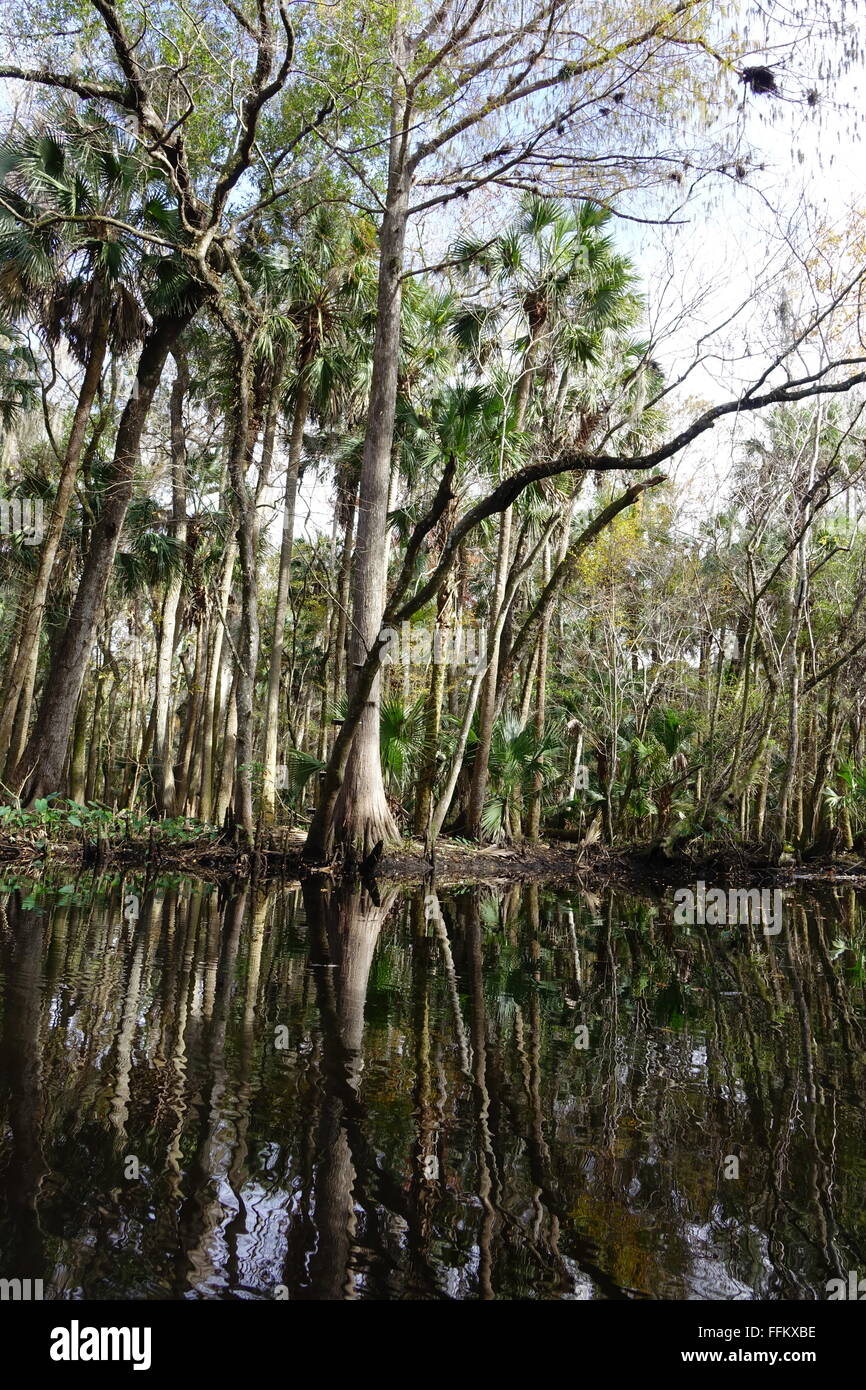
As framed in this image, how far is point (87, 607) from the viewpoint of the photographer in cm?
1548

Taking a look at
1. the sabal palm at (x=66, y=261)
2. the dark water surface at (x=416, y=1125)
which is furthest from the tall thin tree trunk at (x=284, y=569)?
the dark water surface at (x=416, y=1125)

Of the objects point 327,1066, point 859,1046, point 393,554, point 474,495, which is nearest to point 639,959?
point 859,1046

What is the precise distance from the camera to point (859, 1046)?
513 centimetres

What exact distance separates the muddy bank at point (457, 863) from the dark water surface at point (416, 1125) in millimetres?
6000

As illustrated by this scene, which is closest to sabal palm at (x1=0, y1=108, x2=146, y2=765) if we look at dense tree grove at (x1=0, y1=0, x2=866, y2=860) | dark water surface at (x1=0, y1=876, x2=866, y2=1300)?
dense tree grove at (x1=0, y1=0, x2=866, y2=860)

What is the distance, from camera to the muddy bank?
13203mm

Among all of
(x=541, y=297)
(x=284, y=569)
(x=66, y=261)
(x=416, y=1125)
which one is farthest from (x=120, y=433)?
(x=416, y=1125)

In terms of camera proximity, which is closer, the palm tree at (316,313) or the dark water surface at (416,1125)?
the dark water surface at (416,1125)

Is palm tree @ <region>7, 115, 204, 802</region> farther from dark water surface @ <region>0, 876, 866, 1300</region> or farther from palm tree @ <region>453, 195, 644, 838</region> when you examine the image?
dark water surface @ <region>0, 876, 866, 1300</region>

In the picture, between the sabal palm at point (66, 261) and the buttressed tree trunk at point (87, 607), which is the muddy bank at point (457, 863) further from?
the sabal palm at point (66, 261)

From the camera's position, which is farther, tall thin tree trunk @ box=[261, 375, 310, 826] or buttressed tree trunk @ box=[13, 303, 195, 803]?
tall thin tree trunk @ box=[261, 375, 310, 826]

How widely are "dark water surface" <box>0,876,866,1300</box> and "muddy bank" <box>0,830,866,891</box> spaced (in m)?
6.00

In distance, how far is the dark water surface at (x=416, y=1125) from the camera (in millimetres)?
2531
